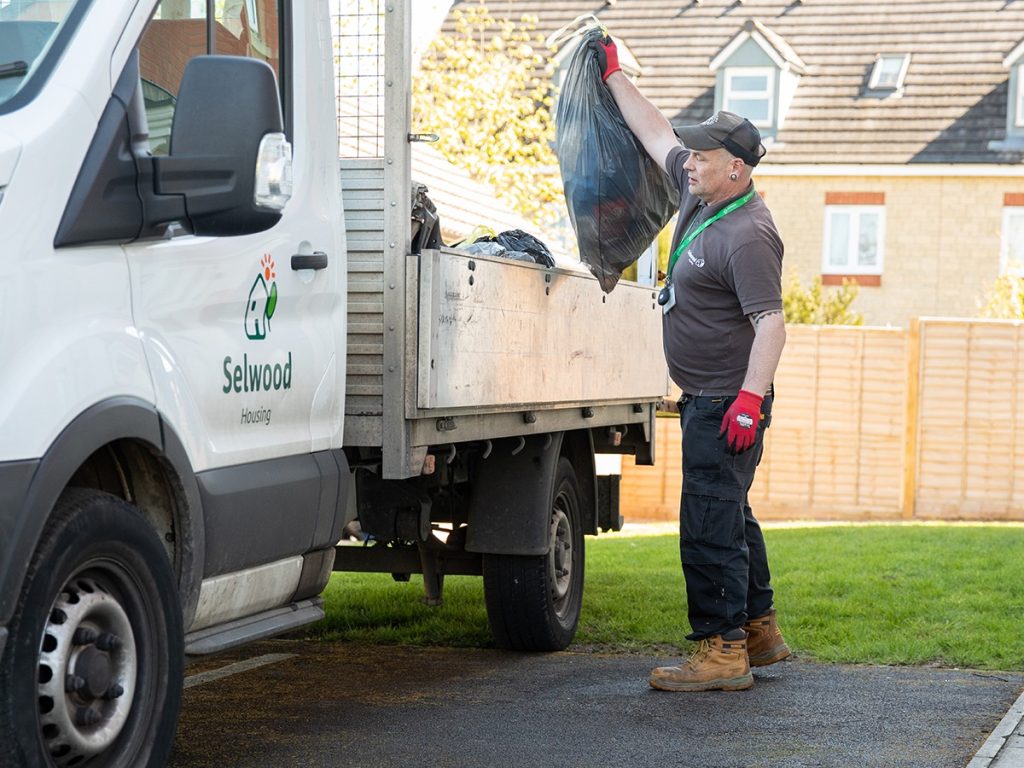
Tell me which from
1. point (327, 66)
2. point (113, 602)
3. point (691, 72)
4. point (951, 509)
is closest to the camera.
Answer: point (113, 602)

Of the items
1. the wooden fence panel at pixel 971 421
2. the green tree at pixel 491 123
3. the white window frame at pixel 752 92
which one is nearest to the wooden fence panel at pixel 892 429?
the wooden fence panel at pixel 971 421

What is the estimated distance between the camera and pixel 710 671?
19.3 feet

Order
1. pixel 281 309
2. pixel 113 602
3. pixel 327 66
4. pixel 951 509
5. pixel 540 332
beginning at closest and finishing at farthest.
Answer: pixel 113 602, pixel 281 309, pixel 327 66, pixel 540 332, pixel 951 509

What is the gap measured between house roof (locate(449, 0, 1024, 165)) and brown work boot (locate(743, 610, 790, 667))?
21.3m

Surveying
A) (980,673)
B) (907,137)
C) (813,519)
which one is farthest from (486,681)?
(907,137)

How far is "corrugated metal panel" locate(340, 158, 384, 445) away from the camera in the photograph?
16.4 feet

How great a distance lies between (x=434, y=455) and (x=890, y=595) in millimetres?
3664

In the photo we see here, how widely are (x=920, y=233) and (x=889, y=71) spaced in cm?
336

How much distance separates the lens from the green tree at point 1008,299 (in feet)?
63.5

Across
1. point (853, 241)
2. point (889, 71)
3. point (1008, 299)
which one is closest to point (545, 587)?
point (1008, 299)

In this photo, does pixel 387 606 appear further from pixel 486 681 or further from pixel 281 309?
pixel 281 309

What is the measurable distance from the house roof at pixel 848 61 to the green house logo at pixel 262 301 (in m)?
23.4

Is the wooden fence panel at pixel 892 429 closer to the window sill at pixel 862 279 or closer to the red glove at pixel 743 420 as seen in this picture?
the red glove at pixel 743 420

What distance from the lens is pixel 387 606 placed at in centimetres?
810
